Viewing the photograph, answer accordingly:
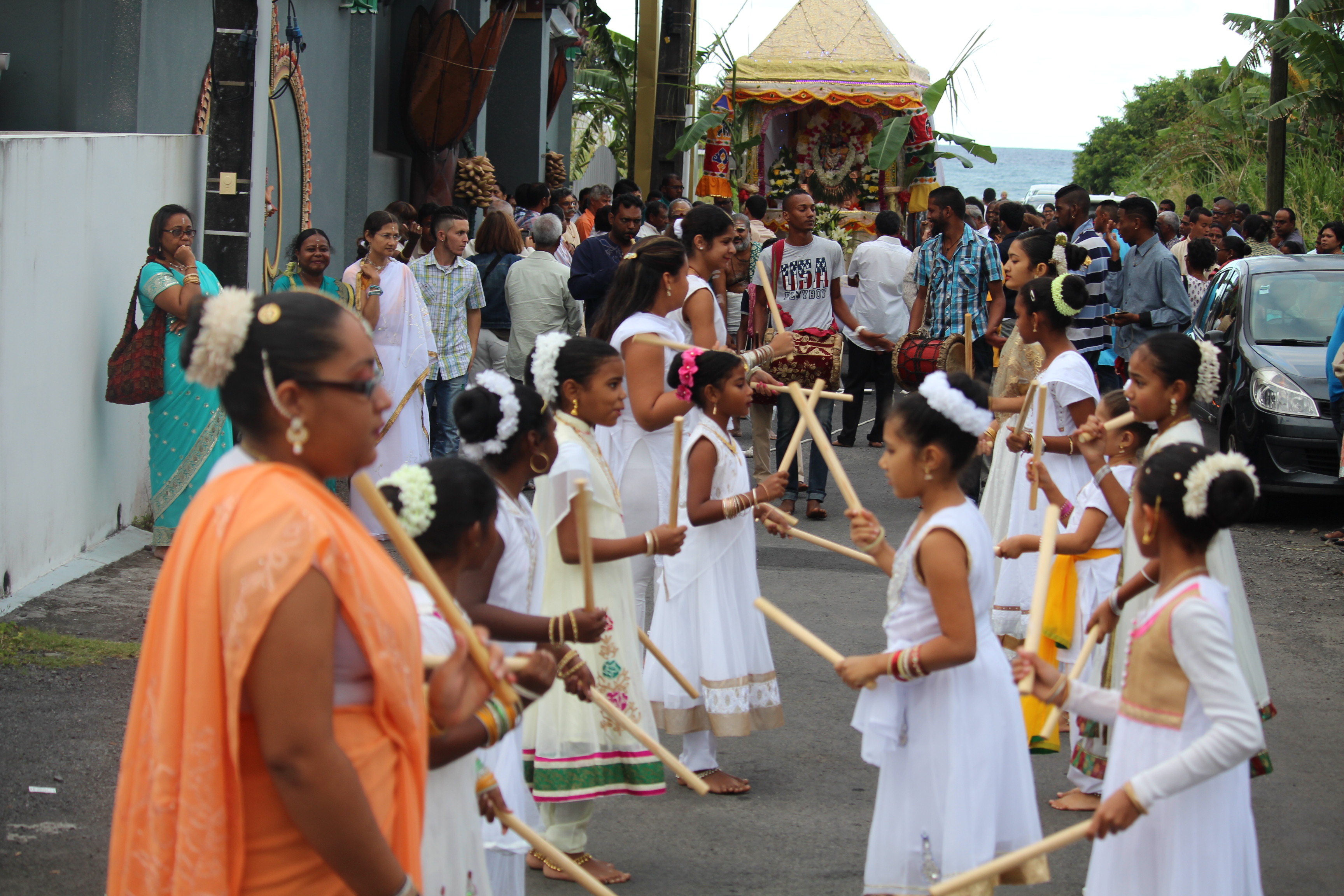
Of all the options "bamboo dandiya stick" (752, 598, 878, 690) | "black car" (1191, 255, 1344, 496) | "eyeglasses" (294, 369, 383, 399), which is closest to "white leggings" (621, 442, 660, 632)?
"bamboo dandiya stick" (752, 598, 878, 690)

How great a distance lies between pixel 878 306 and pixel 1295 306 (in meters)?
3.29

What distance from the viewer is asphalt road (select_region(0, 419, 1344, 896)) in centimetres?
413

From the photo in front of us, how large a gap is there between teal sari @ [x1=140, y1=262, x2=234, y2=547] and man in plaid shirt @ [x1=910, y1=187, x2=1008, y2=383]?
507 cm

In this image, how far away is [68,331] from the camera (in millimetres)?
6863

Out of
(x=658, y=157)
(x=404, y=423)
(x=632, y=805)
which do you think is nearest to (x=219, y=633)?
(x=632, y=805)

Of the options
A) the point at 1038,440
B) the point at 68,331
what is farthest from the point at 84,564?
the point at 1038,440

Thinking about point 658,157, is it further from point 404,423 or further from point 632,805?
point 632,805

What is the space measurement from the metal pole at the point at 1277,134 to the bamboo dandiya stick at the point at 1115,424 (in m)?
18.8

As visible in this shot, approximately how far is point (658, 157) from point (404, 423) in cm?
822

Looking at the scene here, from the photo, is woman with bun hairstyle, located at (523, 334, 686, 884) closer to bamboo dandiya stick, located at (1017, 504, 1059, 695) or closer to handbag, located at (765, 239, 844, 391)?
bamboo dandiya stick, located at (1017, 504, 1059, 695)

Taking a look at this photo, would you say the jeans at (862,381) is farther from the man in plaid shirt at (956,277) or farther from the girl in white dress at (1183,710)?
the girl in white dress at (1183,710)

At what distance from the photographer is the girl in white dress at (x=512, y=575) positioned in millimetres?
3156

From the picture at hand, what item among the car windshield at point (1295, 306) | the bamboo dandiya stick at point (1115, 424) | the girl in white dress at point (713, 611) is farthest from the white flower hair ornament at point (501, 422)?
the car windshield at point (1295, 306)

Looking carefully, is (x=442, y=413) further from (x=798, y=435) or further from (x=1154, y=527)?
(x=1154, y=527)
